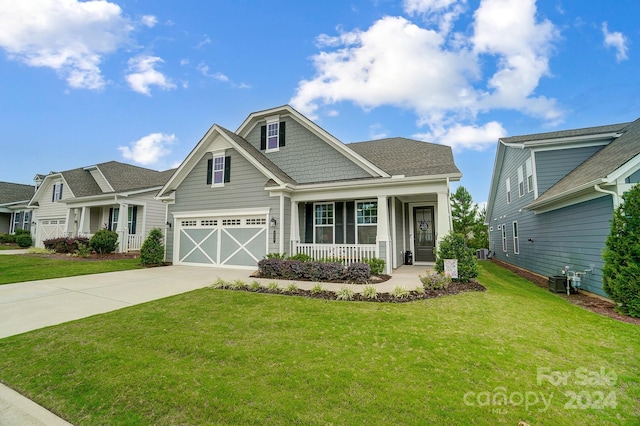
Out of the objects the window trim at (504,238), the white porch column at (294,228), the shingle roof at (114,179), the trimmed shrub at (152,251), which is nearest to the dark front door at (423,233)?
the white porch column at (294,228)

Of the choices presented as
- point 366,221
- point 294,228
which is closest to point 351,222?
point 366,221

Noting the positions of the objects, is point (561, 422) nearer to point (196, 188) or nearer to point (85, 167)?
point (196, 188)

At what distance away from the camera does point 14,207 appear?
27266 mm

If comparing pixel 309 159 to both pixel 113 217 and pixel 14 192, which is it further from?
pixel 14 192

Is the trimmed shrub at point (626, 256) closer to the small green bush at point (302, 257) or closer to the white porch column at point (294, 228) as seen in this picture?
the small green bush at point (302, 257)

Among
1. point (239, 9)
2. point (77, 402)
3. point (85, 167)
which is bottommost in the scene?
point (77, 402)

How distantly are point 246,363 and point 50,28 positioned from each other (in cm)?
1595

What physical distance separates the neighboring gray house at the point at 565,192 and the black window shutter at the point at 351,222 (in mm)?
7037

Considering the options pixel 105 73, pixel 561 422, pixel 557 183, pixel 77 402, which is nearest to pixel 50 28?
pixel 105 73

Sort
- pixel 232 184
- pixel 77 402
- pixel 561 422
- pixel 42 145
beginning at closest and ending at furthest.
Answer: pixel 561 422 < pixel 77 402 < pixel 232 184 < pixel 42 145

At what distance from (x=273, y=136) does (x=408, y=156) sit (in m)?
6.49

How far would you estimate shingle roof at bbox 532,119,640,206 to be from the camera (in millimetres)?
7477

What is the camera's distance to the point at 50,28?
450 inches

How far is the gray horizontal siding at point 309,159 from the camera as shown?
12.0 m
